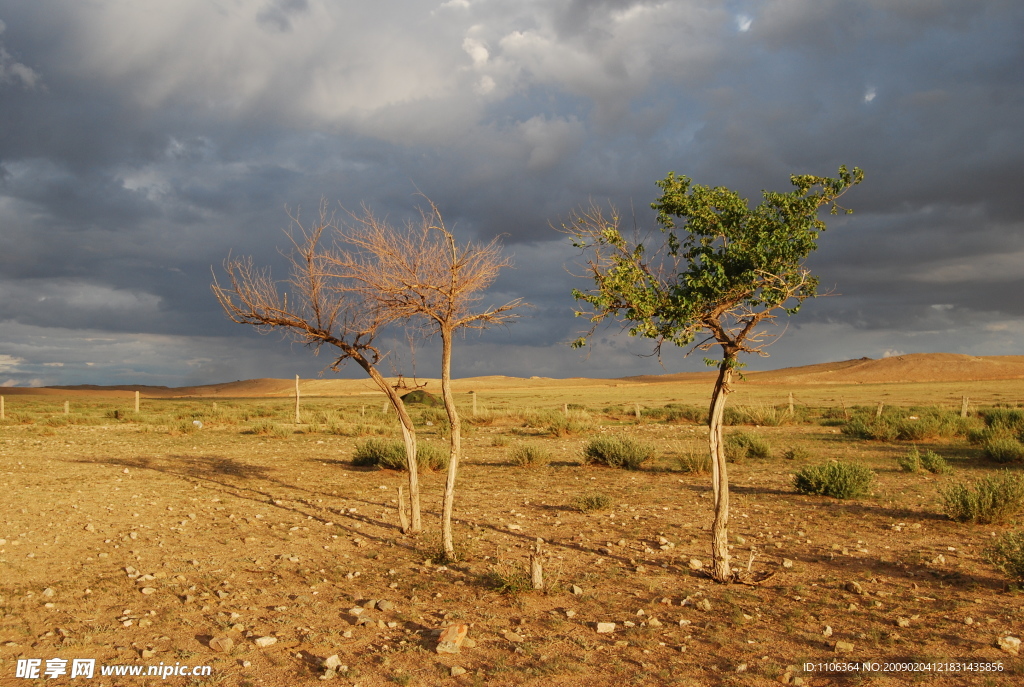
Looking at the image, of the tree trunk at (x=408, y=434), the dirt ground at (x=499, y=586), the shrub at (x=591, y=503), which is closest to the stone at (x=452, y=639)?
the dirt ground at (x=499, y=586)

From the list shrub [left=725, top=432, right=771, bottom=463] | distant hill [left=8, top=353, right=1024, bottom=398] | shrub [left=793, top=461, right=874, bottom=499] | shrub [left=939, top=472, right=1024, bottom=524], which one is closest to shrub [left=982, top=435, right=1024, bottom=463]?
shrub [left=725, top=432, right=771, bottom=463]

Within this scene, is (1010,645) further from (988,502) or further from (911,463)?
(911,463)

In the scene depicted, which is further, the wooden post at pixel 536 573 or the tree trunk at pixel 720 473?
the tree trunk at pixel 720 473

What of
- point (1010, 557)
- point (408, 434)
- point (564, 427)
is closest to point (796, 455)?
point (564, 427)

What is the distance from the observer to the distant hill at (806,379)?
107625 millimetres

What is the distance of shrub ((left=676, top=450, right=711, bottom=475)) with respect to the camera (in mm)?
16969

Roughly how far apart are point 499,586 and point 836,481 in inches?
338

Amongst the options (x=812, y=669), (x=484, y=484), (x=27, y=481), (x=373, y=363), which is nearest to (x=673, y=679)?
(x=812, y=669)

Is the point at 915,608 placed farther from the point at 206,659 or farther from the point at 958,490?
the point at 206,659

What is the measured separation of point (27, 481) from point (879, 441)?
83.1 ft

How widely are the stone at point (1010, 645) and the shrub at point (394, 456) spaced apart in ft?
42.9

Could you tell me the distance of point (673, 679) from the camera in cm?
543

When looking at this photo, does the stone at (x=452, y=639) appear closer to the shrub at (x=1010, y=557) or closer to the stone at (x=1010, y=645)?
the stone at (x=1010, y=645)

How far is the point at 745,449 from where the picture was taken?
65.1ft
